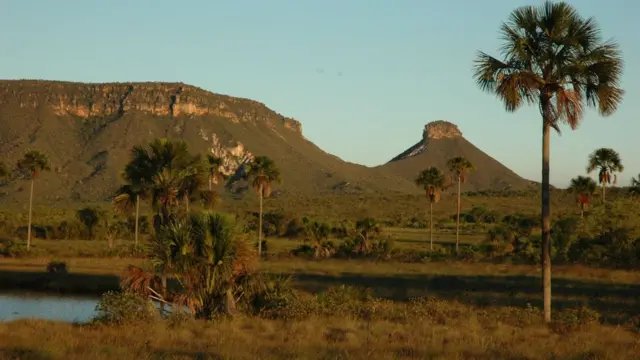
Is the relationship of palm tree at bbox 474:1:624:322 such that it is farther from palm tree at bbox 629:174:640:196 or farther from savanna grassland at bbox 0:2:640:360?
palm tree at bbox 629:174:640:196

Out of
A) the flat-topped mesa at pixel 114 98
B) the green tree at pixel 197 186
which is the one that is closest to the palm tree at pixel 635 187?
the green tree at pixel 197 186

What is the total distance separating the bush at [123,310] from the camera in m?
19.3

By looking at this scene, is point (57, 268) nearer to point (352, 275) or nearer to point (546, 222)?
point (352, 275)

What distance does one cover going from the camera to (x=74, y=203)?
410 ft

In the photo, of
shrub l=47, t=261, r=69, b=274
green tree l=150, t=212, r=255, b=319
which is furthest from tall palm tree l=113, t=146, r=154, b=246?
green tree l=150, t=212, r=255, b=319

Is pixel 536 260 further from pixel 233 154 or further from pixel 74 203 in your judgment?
pixel 233 154

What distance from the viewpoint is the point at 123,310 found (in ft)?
63.8

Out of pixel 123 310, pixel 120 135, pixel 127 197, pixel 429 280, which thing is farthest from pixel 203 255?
pixel 120 135

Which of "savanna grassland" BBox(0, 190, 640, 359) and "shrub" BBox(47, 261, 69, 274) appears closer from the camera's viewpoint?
"savanna grassland" BBox(0, 190, 640, 359)

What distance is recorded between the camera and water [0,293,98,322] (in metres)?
28.9

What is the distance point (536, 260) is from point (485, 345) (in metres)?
34.5

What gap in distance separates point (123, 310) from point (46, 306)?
47.1ft

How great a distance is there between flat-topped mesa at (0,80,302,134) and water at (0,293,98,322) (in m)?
135

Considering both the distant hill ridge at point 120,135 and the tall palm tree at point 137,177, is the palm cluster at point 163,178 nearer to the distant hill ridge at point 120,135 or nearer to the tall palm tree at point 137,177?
the tall palm tree at point 137,177
